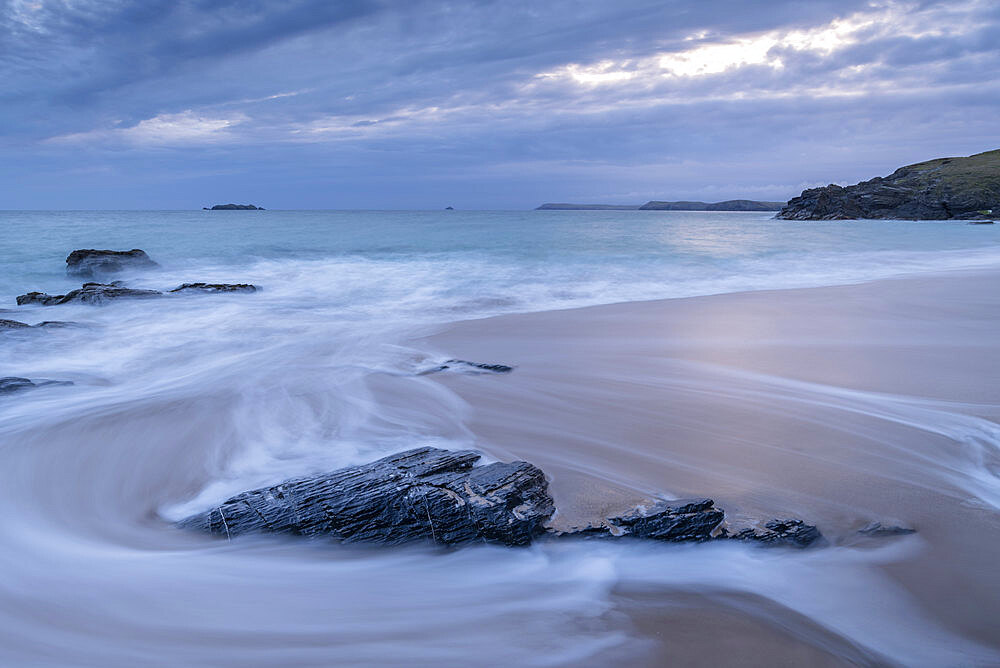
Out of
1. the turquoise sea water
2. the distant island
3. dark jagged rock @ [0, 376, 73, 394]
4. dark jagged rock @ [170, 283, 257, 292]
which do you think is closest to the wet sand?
dark jagged rock @ [0, 376, 73, 394]

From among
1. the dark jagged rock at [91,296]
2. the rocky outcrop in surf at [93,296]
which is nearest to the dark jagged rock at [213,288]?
the rocky outcrop in surf at [93,296]

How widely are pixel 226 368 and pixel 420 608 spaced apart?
15.8ft

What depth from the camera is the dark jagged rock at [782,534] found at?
9.00ft

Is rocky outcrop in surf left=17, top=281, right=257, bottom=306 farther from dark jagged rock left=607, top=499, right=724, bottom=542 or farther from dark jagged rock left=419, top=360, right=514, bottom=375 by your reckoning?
dark jagged rock left=607, top=499, right=724, bottom=542

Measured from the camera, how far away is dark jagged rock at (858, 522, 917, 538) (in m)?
2.78

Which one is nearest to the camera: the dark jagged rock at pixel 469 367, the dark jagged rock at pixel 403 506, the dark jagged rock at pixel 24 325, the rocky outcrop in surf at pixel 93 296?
the dark jagged rock at pixel 403 506

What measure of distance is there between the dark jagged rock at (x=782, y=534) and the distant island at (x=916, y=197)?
6373 centimetres

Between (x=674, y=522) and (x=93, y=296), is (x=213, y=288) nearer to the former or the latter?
(x=93, y=296)

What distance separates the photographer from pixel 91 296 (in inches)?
426

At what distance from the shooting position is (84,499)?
3568 mm

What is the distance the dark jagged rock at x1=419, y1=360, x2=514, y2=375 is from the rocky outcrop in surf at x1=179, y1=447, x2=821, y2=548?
2.46 metres

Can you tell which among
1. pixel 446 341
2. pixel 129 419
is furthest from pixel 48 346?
pixel 446 341

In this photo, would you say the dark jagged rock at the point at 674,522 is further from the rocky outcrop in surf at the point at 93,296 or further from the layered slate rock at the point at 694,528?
the rocky outcrop in surf at the point at 93,296

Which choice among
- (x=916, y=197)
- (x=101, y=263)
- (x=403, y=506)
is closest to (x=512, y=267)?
(x=101, y=263)
